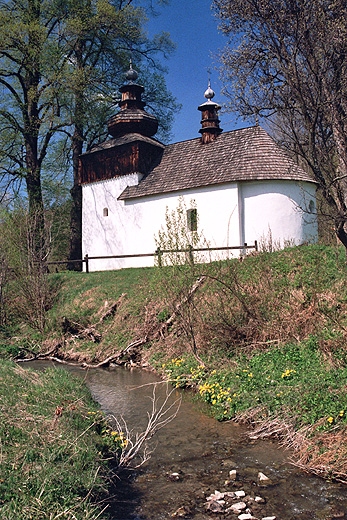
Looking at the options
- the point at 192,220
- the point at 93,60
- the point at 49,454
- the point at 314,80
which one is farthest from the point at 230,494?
the point at 93,60

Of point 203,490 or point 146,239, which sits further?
point 146,239

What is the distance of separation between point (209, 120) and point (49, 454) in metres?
21.0

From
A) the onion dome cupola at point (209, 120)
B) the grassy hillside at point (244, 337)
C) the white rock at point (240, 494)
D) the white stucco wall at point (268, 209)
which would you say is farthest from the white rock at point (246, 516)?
the onion dome cupola at point (209, 120)

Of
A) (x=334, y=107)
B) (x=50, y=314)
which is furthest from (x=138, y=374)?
(x=334, y=107)

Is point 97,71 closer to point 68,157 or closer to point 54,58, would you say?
point 54,58

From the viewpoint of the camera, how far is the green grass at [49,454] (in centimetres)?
442

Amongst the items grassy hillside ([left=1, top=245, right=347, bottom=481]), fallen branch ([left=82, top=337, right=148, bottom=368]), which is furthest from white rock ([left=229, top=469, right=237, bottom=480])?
fallen branch ([left=82, top=337, right=148, bottom=368])

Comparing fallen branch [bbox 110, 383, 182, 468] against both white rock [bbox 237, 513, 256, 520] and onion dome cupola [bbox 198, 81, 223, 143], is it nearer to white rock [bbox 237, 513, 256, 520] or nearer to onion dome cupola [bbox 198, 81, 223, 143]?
white rock [bbox 237, 513, 256, 520]

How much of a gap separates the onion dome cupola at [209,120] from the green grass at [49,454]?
17978mm

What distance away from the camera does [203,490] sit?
227 inches

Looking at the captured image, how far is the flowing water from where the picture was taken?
17.3 feet

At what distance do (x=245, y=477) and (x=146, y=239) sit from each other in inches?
706

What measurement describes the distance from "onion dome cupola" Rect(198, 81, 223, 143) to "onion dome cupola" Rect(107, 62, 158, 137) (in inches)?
129

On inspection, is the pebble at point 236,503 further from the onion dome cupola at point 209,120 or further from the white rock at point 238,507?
the onion dome cupola at point 209,120
